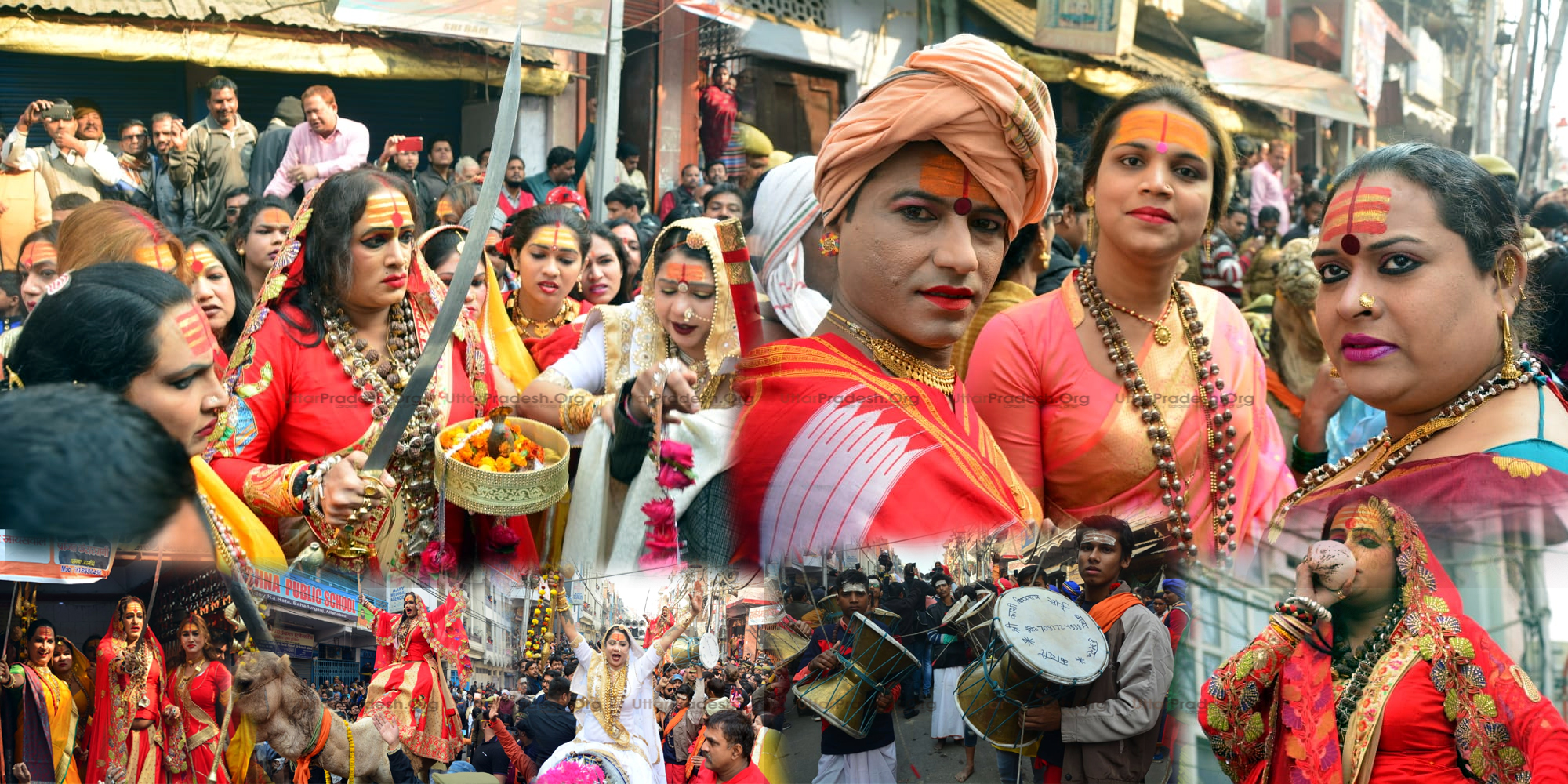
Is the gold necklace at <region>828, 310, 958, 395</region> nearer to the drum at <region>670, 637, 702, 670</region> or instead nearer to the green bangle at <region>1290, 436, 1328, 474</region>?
the drum at <region>670, 637, 702, 670</region>

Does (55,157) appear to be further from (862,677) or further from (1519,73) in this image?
(1519,73)

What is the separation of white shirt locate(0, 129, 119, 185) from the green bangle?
21.6ft

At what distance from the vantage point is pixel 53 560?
2.45m

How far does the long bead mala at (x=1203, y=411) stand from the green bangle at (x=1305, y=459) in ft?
1.31

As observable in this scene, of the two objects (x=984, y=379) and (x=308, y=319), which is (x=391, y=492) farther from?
(x=984, y=379)

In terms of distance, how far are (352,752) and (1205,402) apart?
2014 mm

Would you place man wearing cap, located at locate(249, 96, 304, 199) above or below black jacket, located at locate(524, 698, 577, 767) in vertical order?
above

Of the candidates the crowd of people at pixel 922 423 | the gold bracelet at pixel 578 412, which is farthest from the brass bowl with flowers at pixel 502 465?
the gold bracelet at pixel 578 412

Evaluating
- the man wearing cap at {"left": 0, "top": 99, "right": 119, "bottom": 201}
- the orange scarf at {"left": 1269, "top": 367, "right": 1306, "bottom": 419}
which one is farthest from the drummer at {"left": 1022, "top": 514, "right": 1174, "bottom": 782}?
the man wearing cap at {"left": 0, "top": 99, "right": 119, "bottom": 201}

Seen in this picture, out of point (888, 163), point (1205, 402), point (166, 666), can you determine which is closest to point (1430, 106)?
point (1205, 402)

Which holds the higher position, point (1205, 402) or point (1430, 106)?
point (1430, 106)

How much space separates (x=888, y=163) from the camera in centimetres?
228

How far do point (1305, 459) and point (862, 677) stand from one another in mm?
1569

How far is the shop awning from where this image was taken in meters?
10.4
